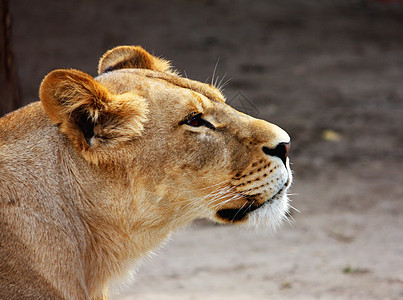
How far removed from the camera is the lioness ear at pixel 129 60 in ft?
12.1

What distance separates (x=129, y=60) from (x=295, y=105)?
6.35 meters

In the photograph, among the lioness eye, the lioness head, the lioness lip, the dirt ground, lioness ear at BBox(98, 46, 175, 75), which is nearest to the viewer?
the lioness head

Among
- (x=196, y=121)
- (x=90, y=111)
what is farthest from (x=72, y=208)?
(x=196, y=121)

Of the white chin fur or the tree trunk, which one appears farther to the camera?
the tree trunk

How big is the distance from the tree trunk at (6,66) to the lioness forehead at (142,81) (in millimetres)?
2066

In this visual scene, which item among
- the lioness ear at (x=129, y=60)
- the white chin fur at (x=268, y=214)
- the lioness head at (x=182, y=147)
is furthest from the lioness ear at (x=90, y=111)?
the white chin fur at (x=268, y=214)

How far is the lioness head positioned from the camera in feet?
9.96

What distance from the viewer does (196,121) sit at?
3.22 metres

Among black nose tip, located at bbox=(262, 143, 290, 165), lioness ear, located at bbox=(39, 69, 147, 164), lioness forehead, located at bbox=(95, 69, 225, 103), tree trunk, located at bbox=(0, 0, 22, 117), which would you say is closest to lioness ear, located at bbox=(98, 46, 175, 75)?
lioness forehead, located at bbox=(95, 69, 225, 103)

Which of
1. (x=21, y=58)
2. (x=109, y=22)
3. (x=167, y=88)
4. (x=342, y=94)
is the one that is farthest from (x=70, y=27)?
(x=167, y=88)

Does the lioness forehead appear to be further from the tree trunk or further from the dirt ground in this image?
the tree trunk

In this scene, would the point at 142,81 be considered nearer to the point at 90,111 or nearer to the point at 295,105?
the point at 90,111

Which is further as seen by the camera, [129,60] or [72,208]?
[129,60]

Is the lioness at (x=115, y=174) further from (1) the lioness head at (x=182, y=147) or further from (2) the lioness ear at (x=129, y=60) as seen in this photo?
(2) the lioness ear at (x=129, y=60)
